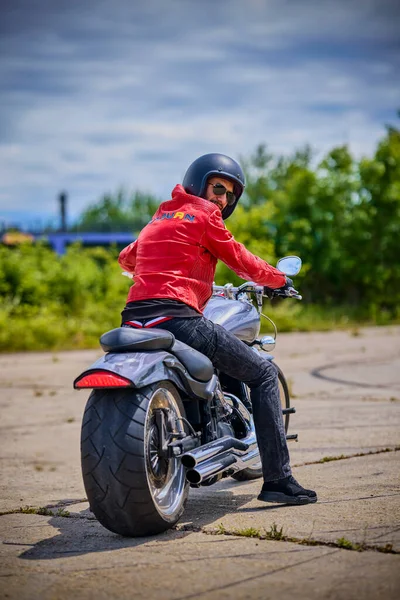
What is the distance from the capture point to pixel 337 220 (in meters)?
28.2

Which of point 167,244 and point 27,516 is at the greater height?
point 167,244

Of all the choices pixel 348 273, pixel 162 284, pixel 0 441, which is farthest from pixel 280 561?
pixel 348 273

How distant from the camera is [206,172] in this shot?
604 centimetres

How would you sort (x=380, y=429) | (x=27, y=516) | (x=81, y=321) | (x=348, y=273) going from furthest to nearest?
(x=348, y=273) < (x=81, y=321) < (x=380, y=429) < (x=27, y=516)

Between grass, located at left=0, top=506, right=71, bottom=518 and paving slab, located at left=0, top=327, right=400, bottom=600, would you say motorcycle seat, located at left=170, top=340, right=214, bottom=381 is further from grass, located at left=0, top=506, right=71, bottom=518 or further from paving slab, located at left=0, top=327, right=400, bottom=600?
grass, located at left=0, top=506, right=71, bottom=518

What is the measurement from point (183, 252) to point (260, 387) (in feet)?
3.27

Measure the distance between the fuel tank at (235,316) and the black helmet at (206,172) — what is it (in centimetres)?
78

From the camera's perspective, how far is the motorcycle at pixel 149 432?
5.00 metres

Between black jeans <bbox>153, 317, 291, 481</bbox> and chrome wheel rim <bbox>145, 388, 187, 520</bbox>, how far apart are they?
0.47m

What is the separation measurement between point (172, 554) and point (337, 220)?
79.0 feet

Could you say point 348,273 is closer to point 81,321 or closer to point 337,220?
point 337,220

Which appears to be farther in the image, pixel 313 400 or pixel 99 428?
pixel 313 400

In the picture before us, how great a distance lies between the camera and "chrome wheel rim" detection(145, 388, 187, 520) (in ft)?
17.0

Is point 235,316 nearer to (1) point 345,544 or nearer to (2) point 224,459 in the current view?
(2) point 224,459
